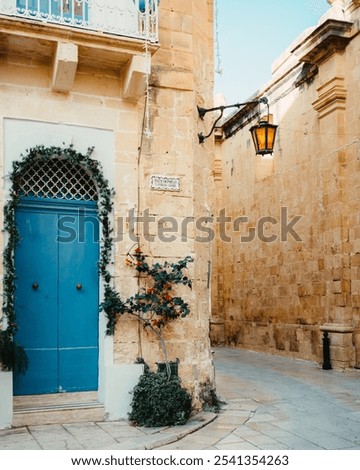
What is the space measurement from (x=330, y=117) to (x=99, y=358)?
7.47m

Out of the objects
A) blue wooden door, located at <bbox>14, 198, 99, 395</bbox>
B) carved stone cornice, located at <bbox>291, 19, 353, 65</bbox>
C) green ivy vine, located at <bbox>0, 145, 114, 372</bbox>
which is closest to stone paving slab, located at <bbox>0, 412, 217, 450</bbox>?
blue wooden door, located at <bbox>14, 198, 99, 395</bbox>

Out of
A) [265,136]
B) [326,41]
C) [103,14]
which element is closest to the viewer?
[103,14]

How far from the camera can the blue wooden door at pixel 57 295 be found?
6.76 metres

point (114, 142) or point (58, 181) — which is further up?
point (114, 142)

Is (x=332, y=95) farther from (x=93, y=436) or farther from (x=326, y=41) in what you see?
(x=93, y=436)

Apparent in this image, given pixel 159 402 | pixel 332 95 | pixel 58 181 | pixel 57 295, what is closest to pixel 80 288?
pixel 57 295

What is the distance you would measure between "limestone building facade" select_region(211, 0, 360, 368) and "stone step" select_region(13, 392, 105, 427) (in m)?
5.96

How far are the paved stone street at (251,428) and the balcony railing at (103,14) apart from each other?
431 centimetres

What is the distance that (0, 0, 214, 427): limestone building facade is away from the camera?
6.62 metres

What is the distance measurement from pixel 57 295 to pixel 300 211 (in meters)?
7.89

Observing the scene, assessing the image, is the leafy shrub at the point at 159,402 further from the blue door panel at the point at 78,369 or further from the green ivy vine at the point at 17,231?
the green ivy vine at the point at 17,231

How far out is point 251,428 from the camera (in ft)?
21.4

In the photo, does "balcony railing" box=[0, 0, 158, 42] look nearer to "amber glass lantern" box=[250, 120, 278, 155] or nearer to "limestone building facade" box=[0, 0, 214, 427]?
"limestone building facade" box=[0, 0, 214, 427]
